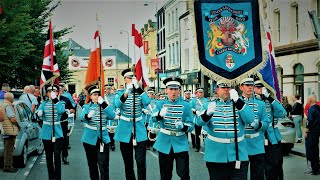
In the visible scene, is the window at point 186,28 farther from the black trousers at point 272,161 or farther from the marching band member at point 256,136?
the marching band member at point 256,136

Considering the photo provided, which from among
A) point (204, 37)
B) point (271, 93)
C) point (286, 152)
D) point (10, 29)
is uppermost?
point (10, 29)

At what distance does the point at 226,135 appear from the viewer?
761cm

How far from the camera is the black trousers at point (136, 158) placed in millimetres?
10188

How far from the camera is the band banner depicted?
777 centimetres

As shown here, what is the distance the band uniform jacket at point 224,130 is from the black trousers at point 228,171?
0.10m

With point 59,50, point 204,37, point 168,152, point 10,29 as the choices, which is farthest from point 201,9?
point 59,50

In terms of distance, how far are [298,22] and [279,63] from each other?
3.10m

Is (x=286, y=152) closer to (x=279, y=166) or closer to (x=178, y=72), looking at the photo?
(x=279, y=166)

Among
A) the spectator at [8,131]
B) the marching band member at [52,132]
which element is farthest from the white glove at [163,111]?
the spectator at [8,131]

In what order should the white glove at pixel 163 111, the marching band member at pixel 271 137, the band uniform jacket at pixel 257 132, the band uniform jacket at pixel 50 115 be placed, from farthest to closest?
the band uniform jacket at pixel 50 115, the marching band member at pixel 271 137, the band uniform jacket at pixel 257 132, the white glove at pixel 163 111

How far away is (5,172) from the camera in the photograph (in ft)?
42.7

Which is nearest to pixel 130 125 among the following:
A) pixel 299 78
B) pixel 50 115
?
pixel 50 115

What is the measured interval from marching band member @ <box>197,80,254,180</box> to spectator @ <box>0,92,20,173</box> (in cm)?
659

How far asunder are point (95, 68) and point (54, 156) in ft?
6.00
